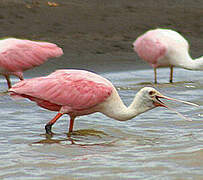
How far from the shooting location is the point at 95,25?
16.5 meters

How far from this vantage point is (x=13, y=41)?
11.0 m

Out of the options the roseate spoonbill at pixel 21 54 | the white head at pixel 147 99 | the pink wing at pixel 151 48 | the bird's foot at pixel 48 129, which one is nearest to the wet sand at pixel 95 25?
the pink wing at pixel 151 48

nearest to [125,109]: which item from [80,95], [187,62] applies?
→ [80,95]

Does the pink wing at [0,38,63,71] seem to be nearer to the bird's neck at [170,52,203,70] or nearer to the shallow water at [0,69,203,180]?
the shallow water at [0,69,203,180]

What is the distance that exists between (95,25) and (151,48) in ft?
13.7

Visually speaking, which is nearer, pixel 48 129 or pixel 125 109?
pixel 125 109

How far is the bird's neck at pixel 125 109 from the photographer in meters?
7.59

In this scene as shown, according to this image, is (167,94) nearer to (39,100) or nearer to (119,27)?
(39,100)

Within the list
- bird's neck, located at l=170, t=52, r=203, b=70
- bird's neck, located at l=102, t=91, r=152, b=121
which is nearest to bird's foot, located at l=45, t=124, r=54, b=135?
bird's neck, located at l=102, t=91, r=152, b=121

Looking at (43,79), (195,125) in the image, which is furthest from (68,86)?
(195,125)

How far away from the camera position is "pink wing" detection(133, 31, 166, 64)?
1242 centimetres

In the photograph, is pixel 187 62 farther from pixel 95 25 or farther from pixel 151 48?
pixel 95 25

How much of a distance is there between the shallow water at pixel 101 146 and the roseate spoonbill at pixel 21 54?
0.91 m

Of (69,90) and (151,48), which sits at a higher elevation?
(69,90)
